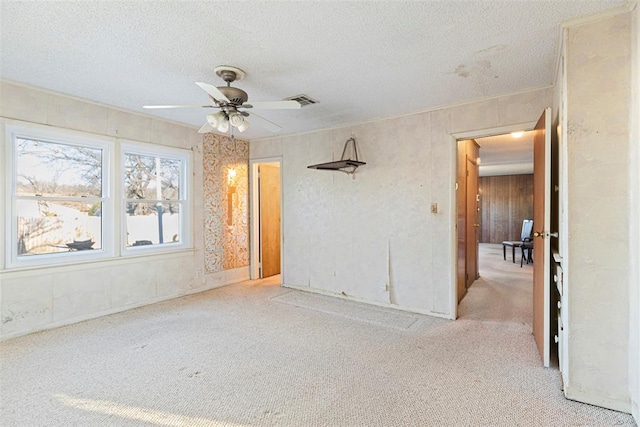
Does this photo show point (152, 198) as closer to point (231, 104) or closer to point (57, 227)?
point (57, 227)

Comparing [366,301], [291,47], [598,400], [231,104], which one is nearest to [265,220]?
[366,301]

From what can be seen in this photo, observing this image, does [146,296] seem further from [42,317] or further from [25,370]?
[25,370]

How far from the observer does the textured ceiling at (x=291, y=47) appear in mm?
1891

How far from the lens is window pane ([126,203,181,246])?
13.1 ft

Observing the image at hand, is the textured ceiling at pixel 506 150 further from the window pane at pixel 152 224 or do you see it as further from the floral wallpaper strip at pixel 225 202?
the window pane at pixel 152 224

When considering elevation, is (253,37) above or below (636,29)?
above

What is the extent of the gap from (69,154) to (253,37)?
2.69 m

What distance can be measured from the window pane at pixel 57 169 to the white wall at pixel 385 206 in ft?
8.06

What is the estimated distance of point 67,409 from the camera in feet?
6.34

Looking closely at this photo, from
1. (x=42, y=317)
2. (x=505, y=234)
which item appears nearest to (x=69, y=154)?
(x=42, y=317)

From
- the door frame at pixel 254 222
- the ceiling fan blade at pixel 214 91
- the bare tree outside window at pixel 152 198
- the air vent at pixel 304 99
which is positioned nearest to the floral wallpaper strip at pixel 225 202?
the door frame at pixel 254 222

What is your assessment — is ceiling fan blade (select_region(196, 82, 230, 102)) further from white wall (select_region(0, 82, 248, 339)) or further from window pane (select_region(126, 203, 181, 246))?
window pane (select_region(126, 203, 181, 246))

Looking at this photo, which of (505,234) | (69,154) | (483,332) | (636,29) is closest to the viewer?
(636,29)

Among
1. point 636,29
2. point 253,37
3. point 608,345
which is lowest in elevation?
point 608,345
